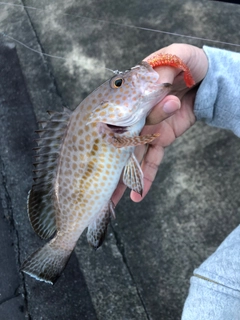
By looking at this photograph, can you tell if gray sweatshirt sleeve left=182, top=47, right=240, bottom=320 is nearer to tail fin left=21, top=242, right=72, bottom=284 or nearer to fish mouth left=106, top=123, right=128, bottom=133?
fish mouth left=106, top=123, right=128, bottom=133

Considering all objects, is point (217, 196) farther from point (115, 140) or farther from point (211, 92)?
point (115, 140)

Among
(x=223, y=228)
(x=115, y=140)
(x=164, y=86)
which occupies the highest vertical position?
(x=164, y=86)

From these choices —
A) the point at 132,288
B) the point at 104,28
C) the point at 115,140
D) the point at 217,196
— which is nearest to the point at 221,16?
the point at 104,28

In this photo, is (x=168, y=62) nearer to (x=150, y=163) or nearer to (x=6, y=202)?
(x=150, y=163)

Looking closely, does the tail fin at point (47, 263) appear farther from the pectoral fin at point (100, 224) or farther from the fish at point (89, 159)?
the pectoral fin at point (100, 224)

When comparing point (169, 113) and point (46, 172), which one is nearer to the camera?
point (169, 113)

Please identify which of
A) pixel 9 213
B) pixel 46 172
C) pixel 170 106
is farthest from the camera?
pixel 9 213

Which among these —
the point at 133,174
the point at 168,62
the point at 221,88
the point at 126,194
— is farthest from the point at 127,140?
the point at 126,194
